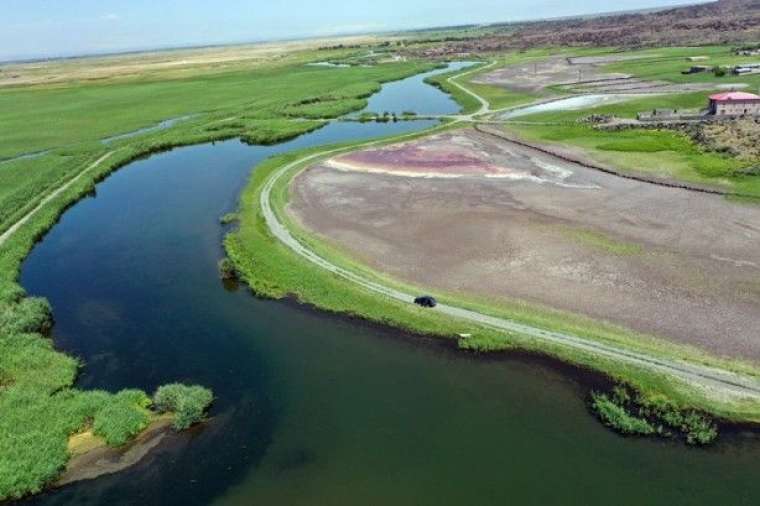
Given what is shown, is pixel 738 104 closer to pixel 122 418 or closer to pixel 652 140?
pixel 652 140

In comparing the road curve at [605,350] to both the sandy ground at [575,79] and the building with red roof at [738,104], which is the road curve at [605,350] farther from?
the sandy ground at [575,79]

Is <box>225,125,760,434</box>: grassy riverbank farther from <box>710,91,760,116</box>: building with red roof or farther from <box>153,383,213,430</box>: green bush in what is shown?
<box>710,91,760,116</box>: building with red roof

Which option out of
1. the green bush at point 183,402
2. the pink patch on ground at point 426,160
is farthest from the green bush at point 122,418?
the pink patch on ground at point 426,160

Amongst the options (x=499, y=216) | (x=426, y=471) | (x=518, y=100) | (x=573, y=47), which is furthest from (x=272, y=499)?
(x=573, y=47)

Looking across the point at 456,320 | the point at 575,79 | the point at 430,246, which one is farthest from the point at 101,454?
the point at 575,79

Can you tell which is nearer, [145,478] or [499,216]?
[145,478]

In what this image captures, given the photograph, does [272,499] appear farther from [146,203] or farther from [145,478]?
[146,203]
